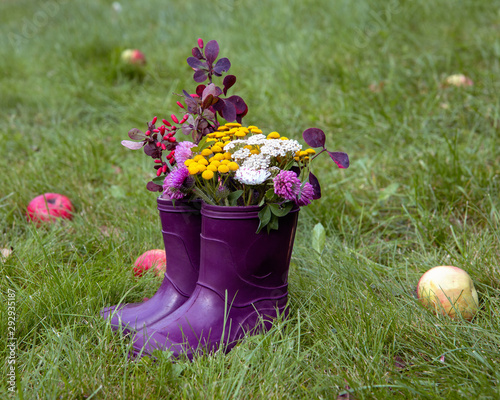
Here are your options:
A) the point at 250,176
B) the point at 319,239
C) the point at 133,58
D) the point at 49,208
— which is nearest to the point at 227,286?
the point at 250,176

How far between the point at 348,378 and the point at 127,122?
2.79 metres

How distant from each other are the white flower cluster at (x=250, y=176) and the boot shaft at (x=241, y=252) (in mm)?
76

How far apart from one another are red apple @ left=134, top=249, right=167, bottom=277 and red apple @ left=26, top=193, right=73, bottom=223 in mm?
585

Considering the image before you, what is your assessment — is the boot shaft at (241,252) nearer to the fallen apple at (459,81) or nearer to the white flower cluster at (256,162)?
the white flower cluster at (256,162)

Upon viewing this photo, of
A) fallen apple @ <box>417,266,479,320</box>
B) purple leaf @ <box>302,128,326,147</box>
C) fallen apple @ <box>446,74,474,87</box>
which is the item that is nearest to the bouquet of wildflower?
purple leaf @ <box>302,128,326,147</box>

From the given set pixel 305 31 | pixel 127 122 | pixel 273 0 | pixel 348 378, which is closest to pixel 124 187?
pixel 127 122

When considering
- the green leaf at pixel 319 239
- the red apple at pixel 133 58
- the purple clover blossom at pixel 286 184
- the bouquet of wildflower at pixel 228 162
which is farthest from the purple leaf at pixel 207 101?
the red apple at pixel 133 58

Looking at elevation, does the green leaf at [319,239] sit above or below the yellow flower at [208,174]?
below

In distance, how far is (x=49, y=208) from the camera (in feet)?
7.16

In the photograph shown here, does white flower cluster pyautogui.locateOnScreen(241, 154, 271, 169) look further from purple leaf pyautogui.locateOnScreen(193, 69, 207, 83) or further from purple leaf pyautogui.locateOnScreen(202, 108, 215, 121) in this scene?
purple leaf pyautogui.locateOnScreen(193, 69, 207, 83)

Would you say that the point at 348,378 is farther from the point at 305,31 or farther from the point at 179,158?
the point at 305,31

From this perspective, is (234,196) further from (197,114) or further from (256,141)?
(197,114)

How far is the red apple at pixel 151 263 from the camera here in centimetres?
176

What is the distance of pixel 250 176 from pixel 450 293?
755 mm
